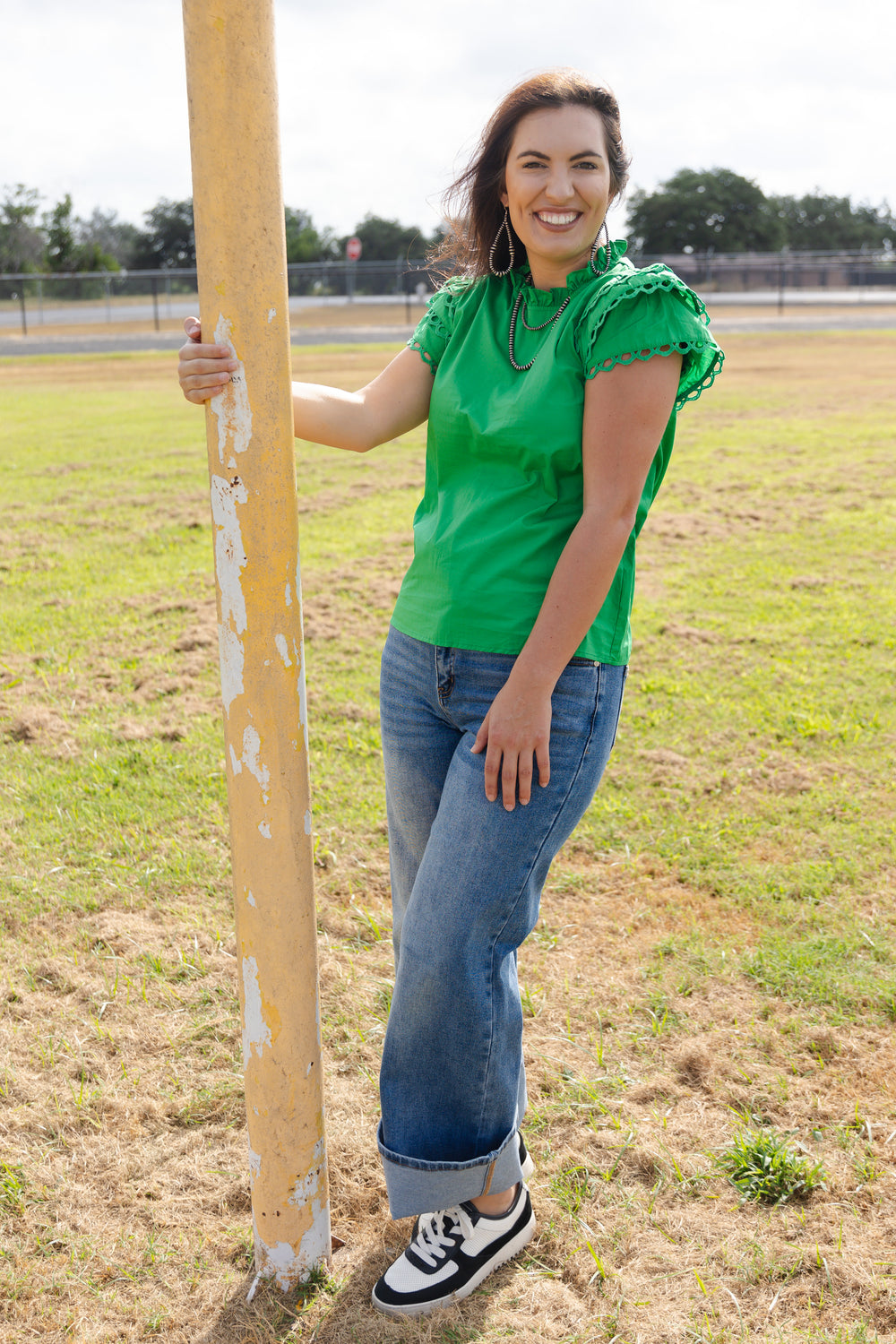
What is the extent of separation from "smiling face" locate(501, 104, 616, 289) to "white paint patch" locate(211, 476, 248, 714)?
0.64m

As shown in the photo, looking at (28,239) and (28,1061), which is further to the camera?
(28,239)

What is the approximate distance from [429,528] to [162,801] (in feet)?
8.18

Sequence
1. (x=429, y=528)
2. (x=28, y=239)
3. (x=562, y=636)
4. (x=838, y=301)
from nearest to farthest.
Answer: (x=562, y=636) → (x=429, y=528) → (x=838, y=301) → (x=28, y=239)

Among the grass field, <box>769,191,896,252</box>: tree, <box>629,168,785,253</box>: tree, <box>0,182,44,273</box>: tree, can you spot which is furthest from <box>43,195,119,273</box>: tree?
the grass field

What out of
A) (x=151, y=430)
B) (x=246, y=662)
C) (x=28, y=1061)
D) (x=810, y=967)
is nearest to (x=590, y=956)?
(x=810, y=967)

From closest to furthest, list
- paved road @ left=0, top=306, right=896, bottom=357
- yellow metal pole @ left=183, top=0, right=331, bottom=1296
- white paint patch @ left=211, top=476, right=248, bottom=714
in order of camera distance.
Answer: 1. yellow metal pole @ left=183, top=0, right=331, bottom=1296
2. white paint patch @ left=211, top=476, right=248, bottom=714
3. paved road @ left=0, top=306, right=896, bottom=357

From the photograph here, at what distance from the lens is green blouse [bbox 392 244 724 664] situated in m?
1.61

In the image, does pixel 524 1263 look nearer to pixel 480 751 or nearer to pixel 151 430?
pixel 480 751

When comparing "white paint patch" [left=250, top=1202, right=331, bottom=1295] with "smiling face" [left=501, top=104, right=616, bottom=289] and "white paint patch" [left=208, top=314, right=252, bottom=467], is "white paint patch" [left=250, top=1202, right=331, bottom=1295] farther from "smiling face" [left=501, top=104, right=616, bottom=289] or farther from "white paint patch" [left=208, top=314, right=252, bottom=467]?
"smiling face" [left=501, top=104, right=616, bottom=289]

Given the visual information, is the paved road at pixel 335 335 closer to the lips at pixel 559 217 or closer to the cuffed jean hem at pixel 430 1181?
the lips at pixel 559 217

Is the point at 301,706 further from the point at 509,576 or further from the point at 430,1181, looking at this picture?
the point at 430,1181

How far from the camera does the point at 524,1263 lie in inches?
83.2

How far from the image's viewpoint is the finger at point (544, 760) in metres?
1.71

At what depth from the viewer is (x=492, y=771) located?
172cm
